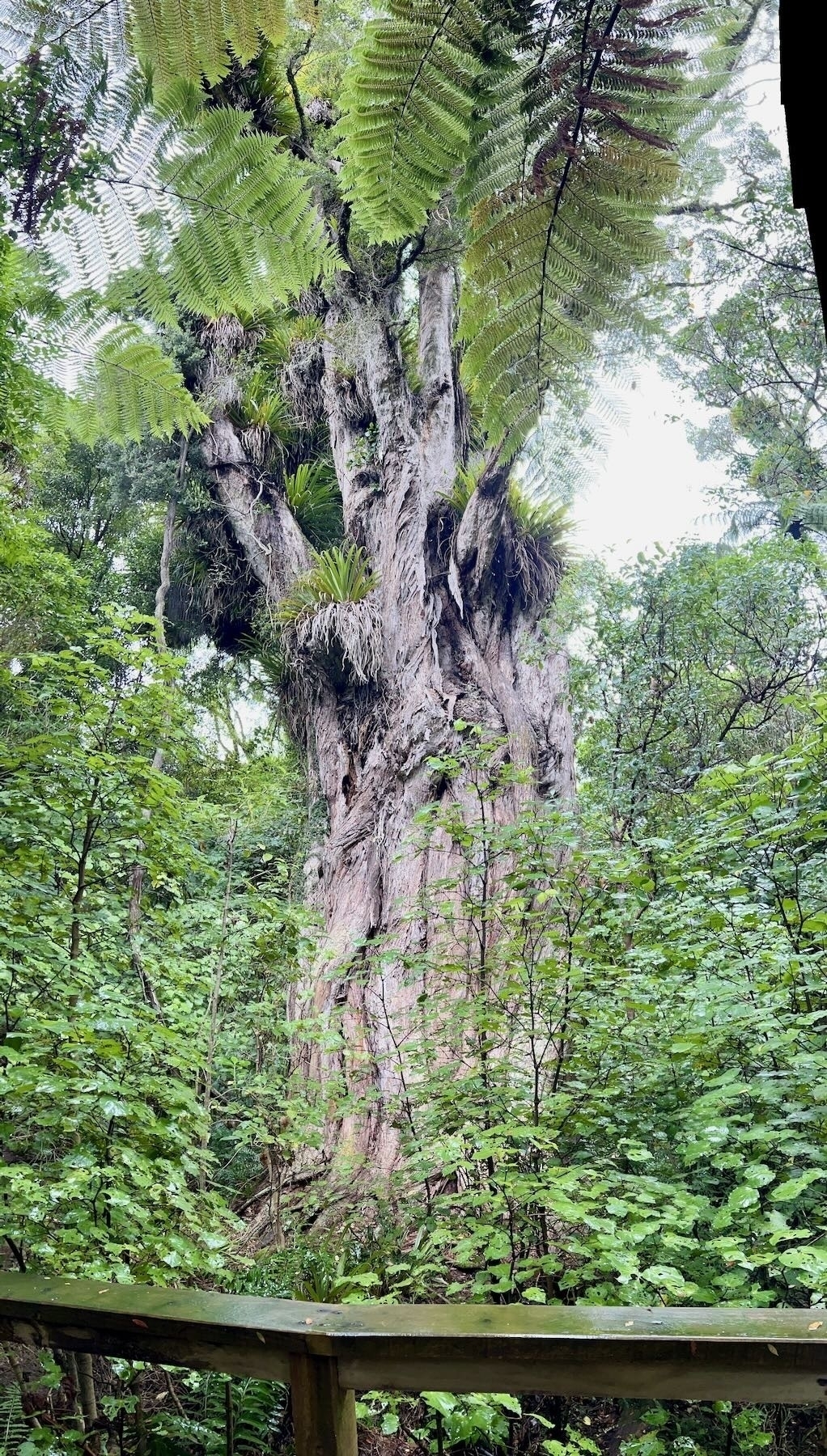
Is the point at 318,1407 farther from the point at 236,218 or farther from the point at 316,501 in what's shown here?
the point at 316,501

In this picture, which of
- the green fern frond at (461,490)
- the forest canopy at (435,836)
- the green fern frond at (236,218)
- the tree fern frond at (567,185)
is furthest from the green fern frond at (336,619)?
the tree fern frond at (567,185)

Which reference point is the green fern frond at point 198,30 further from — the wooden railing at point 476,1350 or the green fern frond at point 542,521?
the green fern frond at point 542,521

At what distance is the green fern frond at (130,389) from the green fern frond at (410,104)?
0.91m

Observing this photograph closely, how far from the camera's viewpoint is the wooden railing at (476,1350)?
970 millimetres

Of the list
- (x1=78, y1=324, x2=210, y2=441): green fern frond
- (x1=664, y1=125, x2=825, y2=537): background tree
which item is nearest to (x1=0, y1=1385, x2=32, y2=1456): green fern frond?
(x1=78, y1=324, x2=210, y2=441): green fern frond

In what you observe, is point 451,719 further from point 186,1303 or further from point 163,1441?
point 186,1303

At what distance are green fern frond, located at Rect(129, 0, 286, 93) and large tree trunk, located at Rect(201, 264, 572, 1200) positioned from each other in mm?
5611

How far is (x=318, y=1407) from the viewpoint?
41.1 inches

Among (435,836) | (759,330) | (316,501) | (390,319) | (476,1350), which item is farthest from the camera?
(316,501)

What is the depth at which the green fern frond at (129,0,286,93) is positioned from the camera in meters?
1.41

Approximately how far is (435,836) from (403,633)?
7.54 ft

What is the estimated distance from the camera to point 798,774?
8.96ft

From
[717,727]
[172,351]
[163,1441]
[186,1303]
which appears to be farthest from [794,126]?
[172,351]

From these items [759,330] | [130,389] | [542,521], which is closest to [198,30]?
[130,389]
